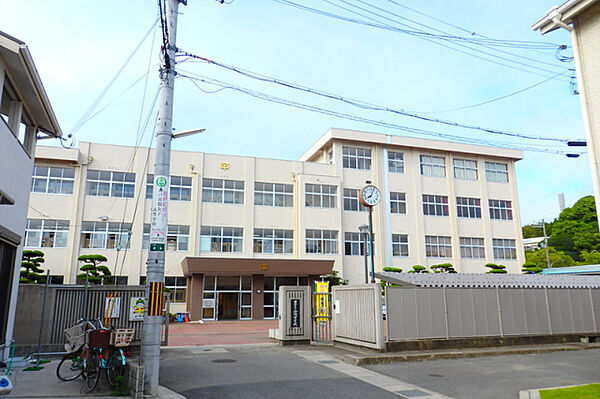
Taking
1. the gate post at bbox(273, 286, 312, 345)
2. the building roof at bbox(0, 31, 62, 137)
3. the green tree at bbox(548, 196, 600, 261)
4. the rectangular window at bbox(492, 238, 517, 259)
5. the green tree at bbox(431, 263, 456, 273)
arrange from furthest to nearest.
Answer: the green tree at bbox(548, 196, 600, 261)
the rectangular window at bbox(492, 238, 517, 259)
the green tree at bbox(431, 263, 456, 273)
the gate post at bbox(273, 286, 312, 345)
the building roof at bbox(0, 31, 62, 137)

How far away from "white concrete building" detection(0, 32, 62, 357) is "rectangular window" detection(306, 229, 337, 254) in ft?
74.5

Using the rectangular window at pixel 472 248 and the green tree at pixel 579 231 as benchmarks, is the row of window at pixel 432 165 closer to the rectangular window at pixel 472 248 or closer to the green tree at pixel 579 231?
the rectangular window at pixel 472 248

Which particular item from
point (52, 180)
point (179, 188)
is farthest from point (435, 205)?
point (52, 180)

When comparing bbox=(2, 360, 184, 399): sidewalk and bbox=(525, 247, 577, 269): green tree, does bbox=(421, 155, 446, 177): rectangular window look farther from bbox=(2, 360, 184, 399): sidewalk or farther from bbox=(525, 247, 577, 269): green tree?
bbox=(2, 360, 184, 399): sidewalk

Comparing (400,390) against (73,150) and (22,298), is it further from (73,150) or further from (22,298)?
(73,150)

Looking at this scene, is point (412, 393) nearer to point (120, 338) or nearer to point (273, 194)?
point (120, 338)

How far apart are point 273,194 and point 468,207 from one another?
17.4 metres

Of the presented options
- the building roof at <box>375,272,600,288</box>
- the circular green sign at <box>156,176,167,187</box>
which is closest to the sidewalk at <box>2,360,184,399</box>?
the circular green sign at <box>156,176,167,187</box>

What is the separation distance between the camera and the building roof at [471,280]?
14.8 meters

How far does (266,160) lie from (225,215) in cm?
544

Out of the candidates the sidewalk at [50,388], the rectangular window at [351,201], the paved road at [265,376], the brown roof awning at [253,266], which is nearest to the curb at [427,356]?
the paved road at [265,376]

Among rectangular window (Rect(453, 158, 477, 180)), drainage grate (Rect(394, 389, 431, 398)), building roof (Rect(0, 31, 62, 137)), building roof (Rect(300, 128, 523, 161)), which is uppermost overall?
building roof (Rect(300, 128, 523, 161))

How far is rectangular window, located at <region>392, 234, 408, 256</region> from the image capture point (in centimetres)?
3550

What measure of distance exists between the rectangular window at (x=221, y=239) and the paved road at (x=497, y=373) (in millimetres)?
21556
